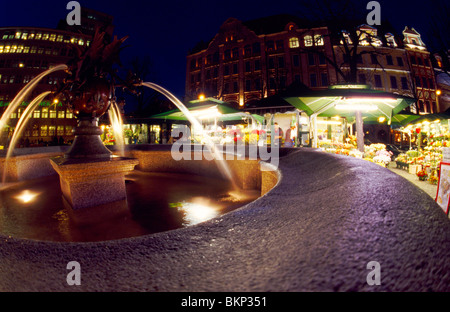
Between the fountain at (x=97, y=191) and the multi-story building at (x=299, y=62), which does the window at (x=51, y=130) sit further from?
the fountain at (x=97, y=191)

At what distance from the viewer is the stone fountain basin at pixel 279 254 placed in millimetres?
611

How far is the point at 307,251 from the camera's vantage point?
0.76m

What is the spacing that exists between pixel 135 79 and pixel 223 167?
3277 mm

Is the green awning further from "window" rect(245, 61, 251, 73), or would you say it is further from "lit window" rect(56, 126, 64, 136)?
"lit window" rect(56, 126, 64, 136)

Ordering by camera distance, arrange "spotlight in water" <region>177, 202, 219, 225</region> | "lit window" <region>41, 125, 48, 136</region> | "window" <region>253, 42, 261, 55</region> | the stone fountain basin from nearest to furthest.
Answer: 1. the stone fountain basin
2. "spotlight in water" <region>177, 202, 219, 225</region>
3. "window" <region>253, 42, 261, 55</region>
4. "lit window" <region>41, 125, 48, 136</region>

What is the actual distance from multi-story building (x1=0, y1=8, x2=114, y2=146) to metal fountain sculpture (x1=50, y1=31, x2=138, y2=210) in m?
51.9

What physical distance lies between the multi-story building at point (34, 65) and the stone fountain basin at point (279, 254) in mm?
55672

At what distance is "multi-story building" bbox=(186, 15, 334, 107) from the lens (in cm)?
3538

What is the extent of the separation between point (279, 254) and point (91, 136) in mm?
4181

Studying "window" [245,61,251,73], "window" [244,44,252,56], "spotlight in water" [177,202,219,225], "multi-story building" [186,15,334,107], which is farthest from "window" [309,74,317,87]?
"spotlight in water" [177,202,219,225]

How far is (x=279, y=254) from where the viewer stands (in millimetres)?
801

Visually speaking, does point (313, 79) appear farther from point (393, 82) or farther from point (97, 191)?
point (97, 191)

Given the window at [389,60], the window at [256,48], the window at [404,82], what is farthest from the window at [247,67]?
the window at [404,82]
